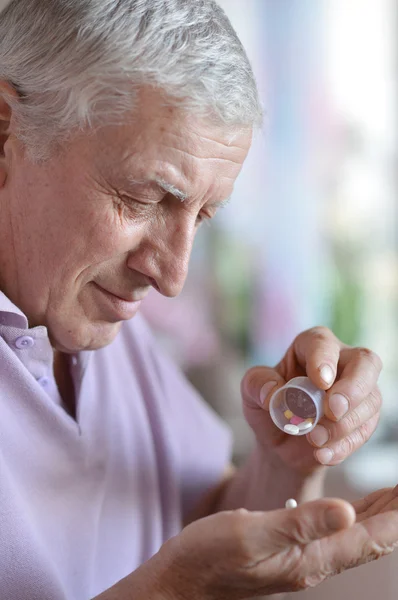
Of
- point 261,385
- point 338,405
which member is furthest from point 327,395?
point 261,385

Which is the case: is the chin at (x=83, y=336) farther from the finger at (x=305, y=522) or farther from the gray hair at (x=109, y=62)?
the finger at (x=305, y=522)

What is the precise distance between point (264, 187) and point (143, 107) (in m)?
1.89

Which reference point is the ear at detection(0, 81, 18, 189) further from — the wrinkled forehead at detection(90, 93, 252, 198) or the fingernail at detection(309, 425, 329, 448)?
Answer: the fingernail at detection(309, 425, 329, 448)

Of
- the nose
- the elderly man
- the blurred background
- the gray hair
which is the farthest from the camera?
the blurred background

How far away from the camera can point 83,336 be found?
109 centimetres

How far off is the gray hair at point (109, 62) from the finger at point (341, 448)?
1.60ft

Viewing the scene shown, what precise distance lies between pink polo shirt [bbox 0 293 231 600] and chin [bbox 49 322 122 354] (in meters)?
0.03

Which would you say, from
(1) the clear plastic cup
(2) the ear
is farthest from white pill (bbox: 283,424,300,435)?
(2) the ear

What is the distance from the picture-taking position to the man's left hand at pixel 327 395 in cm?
101

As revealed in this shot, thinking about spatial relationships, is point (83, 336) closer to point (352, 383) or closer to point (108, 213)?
point (108, 213)

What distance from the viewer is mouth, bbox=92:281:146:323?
1072 mm

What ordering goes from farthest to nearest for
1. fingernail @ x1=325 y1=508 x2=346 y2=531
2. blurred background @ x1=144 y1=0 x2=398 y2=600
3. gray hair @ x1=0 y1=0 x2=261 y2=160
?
blurred background @ x1=144 y1=0 x2=398 y2=600, gray hair @ x1=0 y1=0 x2=261 y2=160, fingernail @ x1=325 y1=508 x2=346 y2=531

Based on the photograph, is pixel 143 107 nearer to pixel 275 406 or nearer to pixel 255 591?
pixel 275 406

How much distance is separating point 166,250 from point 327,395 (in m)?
0.31
